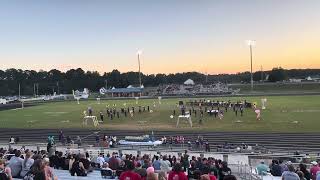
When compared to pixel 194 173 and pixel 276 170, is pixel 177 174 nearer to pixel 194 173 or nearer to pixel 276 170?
pixel 194 173

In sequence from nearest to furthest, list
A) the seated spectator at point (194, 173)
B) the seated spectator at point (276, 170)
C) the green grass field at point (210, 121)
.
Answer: the seated spectator at point (194, 173), the seated spectator at point (276, 170), the green grass field at point (210, 121)

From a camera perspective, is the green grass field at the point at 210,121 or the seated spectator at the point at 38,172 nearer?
the seated spectator at the point at 38,172

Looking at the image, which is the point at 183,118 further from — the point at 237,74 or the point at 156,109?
the point at 237,74

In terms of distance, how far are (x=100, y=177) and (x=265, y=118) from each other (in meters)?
38.4

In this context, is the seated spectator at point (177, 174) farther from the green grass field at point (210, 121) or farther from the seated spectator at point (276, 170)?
the green grass field at point (210, 121)

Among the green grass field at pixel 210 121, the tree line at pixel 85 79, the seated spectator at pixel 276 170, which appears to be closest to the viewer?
the seated spectator at pixel 276 170

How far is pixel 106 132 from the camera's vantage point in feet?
146

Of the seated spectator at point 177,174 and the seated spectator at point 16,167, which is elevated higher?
the seated spectator at point 177,174

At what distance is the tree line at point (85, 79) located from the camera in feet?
504

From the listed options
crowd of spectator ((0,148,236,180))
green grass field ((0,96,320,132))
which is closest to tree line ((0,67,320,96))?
green grass field ((0,96,320,132))

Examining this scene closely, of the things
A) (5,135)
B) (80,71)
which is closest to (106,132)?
(5,135)

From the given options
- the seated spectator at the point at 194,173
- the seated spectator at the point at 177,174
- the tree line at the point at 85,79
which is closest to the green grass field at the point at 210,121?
the seated spectator at the point at 194,173

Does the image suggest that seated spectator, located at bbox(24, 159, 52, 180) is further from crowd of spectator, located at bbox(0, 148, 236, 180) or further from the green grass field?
the green grass field

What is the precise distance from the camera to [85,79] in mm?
164000
